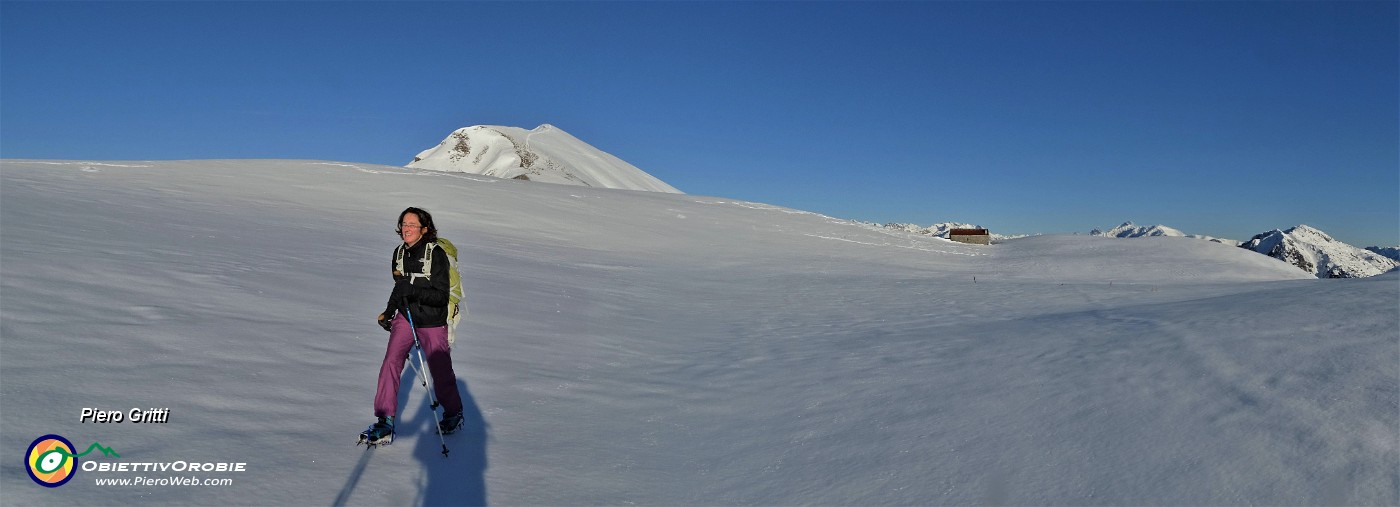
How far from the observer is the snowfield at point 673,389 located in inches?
166

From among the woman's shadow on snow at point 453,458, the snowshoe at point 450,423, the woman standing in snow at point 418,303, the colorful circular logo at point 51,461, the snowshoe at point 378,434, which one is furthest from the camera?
the snowshoe at point 450,423

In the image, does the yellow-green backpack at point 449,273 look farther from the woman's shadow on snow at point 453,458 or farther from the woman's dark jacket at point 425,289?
the woman's shadow on snow at point 453,458

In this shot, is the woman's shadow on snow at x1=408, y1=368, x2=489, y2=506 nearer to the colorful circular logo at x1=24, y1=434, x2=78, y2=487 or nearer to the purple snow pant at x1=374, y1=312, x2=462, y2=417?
the purple snow pant at x1=374, y1=312, x2=462, y2=417

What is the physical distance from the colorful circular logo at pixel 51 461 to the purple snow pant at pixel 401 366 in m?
1.72

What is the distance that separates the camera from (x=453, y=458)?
5.12m

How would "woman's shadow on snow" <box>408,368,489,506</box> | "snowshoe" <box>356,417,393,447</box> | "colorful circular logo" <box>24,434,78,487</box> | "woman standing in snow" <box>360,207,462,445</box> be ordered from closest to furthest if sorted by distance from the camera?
"colorful circular logo" <box>24,434,78,487</box> → "woman's shadow on snow" <box>408,368,489,506</box> → "snowshoe" <box>356,417,393,447</box> → "woman standing in snow" <box>360,207,462,445</box>

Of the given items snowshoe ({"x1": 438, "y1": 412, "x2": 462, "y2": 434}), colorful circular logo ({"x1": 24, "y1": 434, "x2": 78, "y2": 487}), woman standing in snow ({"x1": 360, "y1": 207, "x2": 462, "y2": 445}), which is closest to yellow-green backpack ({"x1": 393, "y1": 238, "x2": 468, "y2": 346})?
woman standing in snow ({"x1": 360, "y1": 207, "x2": 462, "y2": 445})

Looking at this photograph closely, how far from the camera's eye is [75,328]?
6.15 meters

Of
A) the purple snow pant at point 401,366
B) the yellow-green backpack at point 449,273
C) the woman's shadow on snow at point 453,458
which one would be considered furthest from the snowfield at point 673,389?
the yellow-green backpack at point 449,273

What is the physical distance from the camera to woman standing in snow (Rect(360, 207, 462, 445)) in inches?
208

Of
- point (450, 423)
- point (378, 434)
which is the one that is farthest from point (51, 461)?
point (450, 423)

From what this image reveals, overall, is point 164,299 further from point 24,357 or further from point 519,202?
point 519,202

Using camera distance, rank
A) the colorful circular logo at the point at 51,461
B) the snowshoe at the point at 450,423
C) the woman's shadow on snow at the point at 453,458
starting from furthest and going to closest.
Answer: the snowshoe at the point at 450,423 → the woman's shadow on snow at the point at 453,458 → the colorful circular logo at the point at 51,461

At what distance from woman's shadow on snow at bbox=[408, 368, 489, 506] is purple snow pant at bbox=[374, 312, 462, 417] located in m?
0.24
